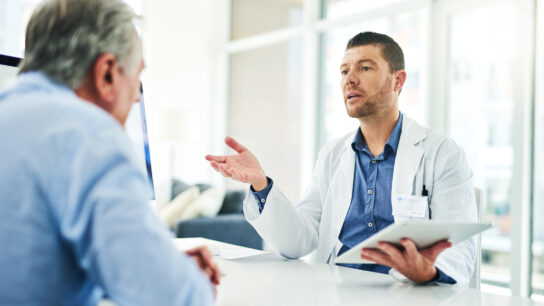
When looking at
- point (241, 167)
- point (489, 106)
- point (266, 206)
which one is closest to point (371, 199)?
point (266, 206)

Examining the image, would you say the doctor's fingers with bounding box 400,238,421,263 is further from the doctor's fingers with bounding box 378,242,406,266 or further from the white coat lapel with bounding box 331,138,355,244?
the white coat lapel with bounding box 331,138,355,244

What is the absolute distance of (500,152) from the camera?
12.9ft

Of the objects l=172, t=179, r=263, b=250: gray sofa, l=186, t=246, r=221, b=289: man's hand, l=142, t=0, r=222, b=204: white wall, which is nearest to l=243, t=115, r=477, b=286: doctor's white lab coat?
l=186, t=246, r=221, b=289: man's hand

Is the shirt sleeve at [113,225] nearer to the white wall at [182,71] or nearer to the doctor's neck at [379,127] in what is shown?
the doctor's neck at [379,127]

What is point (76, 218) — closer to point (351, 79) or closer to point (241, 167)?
point (241, 167)

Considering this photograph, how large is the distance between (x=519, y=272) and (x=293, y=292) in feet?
10.2

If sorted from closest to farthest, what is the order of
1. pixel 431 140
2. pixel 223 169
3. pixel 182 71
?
pixel 223 169
pixel 431 140
pixel 182 71

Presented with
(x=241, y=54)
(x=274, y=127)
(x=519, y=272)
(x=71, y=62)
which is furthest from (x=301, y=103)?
(x=71, y=62)

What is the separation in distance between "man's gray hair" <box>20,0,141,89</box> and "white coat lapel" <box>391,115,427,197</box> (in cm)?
132

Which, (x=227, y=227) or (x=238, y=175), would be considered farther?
(x=227, y=227)

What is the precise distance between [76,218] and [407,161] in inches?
57.8

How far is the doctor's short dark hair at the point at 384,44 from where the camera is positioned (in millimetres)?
2135

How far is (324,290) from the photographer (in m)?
1.25

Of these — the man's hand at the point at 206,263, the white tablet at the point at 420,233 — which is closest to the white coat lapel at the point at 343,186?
the white tablet at the point at 420,233
